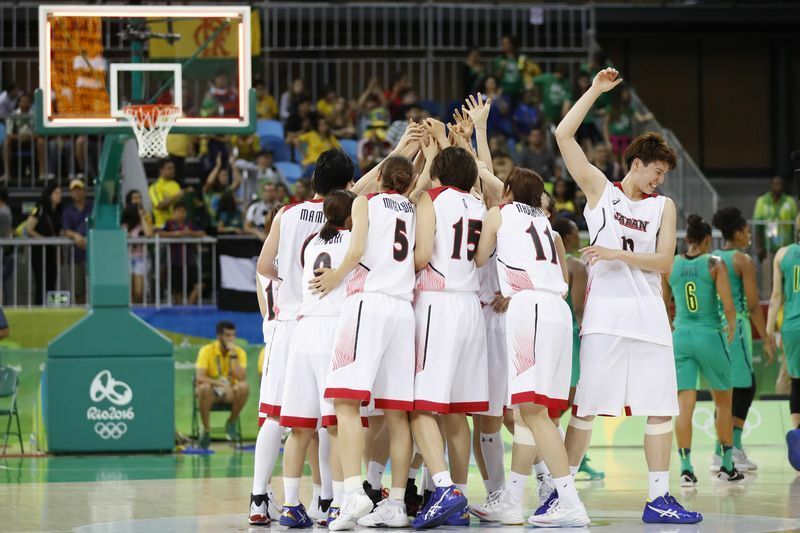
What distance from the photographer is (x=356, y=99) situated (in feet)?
81.4

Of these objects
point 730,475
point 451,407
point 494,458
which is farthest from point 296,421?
point 730,475

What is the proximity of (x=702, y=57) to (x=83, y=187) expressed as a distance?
14763mm

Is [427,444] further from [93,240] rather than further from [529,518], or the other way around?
[93,240]

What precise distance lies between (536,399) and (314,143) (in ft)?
45.5

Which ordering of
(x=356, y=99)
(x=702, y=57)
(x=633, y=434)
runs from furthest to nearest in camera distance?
(x=702, y=57)
(x=356, y=99)
(x=633, y=434)

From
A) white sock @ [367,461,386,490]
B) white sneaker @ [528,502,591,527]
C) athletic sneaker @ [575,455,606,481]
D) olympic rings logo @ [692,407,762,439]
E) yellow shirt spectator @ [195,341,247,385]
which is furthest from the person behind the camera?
yellow shirt spectator @ [195,341,247,385]

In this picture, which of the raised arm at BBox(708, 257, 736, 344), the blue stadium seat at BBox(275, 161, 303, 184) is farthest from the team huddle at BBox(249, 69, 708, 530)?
the blue stadium seat at BBox(275, 161, 303, 184)

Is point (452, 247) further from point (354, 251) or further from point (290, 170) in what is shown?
point (290, 170)

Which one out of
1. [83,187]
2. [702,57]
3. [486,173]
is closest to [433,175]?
[486,173]

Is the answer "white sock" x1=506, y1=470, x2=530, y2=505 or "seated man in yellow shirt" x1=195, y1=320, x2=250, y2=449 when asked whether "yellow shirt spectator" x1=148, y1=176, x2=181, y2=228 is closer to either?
"seated man in yellow shirt" x1=195, y1=320, x2=250, y2=449

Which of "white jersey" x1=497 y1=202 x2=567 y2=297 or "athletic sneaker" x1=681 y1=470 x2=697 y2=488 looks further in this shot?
"athletic sneaker" x1=681 y1=470 x2=697 y2=488

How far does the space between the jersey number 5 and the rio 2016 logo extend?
701 cm

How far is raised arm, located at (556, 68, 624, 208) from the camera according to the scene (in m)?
8.38

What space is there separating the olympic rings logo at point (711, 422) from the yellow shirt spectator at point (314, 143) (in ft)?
27.2
